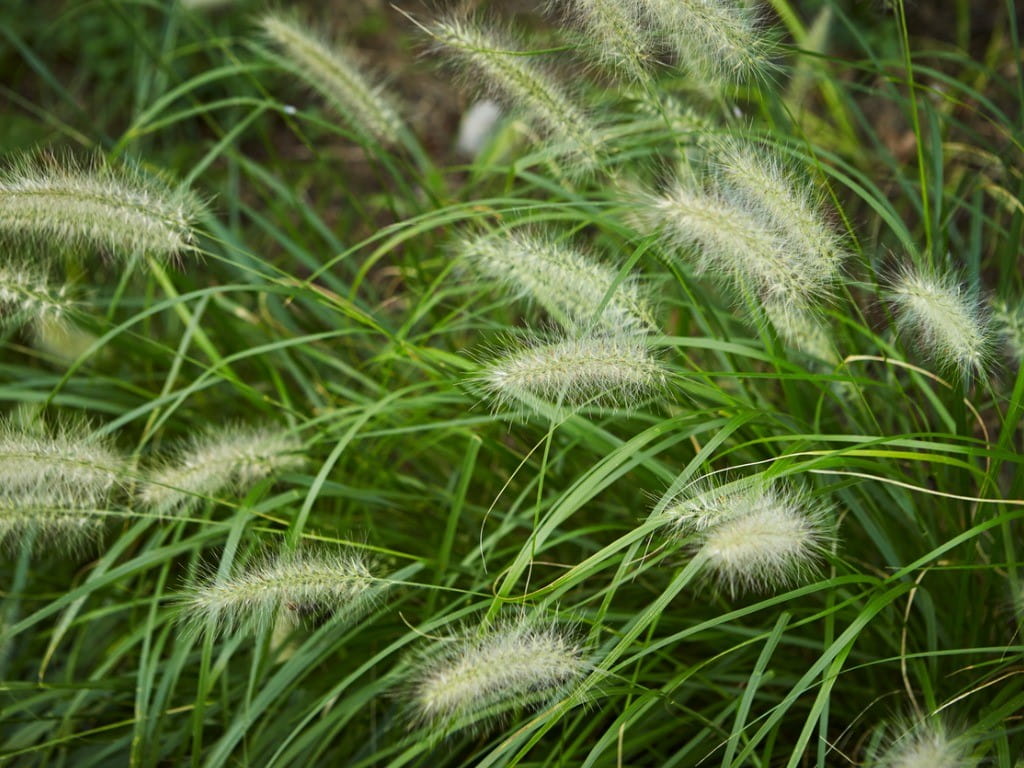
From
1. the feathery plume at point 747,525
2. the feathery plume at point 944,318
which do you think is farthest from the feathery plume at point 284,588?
the feathery plume at point 944,318

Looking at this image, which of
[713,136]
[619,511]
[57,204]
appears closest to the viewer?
[57,204]

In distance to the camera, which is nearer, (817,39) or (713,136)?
(713,136)

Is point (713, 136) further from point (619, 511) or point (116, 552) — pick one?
point (116, 552)

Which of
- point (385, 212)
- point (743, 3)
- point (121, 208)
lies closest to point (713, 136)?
point (743, 3)

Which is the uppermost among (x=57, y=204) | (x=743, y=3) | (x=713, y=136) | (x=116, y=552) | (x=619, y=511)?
(x=743, y=3)

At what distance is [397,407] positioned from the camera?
233 centimetres

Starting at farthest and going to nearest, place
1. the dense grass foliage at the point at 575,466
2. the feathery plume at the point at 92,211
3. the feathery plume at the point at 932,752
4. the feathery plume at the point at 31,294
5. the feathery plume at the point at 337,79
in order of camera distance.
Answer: the feathery plume at the point at 337,79, the feathery plume at the point at 31,294, the feathery plume at the point at 92,211, the dense grass foliage at the point at 575,466, the feathery plume at the point at 932,752

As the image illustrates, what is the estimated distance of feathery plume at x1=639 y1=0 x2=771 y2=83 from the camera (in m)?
1.80

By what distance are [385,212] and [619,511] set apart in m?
2.26

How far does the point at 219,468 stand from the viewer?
2102 millimetres

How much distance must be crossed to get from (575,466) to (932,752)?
1142 millimetres

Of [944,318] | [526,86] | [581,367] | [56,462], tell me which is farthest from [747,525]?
[56,462]

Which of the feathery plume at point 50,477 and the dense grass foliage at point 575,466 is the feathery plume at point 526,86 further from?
the feathery plume at point 50,477

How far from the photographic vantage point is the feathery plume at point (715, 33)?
1.80m
